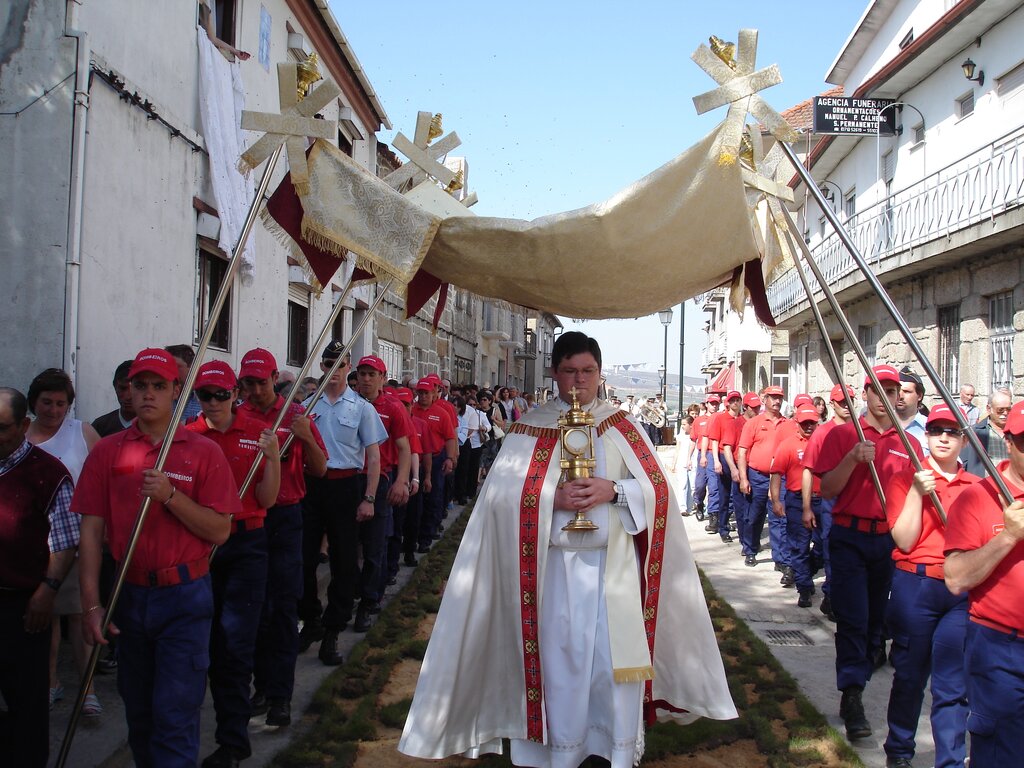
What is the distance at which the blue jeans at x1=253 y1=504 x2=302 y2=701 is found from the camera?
16.9 feet

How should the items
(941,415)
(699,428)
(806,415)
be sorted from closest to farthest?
(941,415), (806,415), (699,428)

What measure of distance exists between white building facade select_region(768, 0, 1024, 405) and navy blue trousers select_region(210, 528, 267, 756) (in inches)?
326

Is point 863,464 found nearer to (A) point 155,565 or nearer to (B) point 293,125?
(B) point 293,125

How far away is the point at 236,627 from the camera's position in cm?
451

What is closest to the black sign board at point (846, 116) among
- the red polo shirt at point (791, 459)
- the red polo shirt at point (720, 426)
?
the red polo shirt at point (720, 426)

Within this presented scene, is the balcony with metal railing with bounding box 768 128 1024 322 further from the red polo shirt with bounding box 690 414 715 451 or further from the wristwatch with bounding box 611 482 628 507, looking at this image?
the wristwatch with bounding box 611 482 628 507

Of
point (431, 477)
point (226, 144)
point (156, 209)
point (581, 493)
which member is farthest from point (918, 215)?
point (581, 493)

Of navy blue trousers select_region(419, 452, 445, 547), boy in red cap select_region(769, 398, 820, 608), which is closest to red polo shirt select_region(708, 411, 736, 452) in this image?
boy in red cap select_region(769, 398, 820, 608)

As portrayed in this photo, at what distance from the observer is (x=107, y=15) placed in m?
7.77

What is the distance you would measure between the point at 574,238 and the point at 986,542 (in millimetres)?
1966

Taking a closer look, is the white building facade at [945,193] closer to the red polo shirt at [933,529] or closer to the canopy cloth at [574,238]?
the red polo shirt at [933,529]

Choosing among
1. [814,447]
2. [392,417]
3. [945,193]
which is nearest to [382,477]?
[392,417]

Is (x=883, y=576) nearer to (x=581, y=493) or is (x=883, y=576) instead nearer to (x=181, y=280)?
(x=581, y=493)

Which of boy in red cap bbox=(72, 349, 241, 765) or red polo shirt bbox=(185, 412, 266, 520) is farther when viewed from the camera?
red polo shirt bbox=(185, 412, 266, 520)
